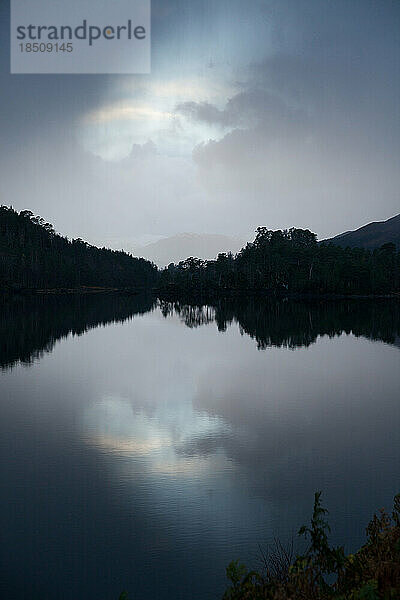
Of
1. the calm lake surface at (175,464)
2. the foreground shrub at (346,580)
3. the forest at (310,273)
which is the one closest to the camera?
the foreground shrub at (346,580)

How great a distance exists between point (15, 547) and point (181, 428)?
10640 millimetres

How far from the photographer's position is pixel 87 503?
14461 millimetres

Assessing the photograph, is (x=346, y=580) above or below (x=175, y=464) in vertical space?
above

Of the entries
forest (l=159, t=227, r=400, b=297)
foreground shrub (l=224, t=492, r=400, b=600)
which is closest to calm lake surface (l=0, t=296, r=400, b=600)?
foreground shrub (l=224, t=492, r=400, b=600)

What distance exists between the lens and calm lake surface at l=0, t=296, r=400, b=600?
11.5 metres

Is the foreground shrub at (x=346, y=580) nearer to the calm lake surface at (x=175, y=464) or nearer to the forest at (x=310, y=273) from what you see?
the calm lake surface at (x=175, y=464)

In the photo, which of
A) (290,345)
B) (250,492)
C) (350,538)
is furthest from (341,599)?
(290,345)

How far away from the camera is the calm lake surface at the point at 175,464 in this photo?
11.5 meters

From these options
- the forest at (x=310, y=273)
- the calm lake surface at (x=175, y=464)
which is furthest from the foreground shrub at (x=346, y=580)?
the forest at (x=310, y=273)

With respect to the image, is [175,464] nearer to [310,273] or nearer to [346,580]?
[346,580]

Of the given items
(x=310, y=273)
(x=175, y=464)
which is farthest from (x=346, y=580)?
(x=310, y=273)

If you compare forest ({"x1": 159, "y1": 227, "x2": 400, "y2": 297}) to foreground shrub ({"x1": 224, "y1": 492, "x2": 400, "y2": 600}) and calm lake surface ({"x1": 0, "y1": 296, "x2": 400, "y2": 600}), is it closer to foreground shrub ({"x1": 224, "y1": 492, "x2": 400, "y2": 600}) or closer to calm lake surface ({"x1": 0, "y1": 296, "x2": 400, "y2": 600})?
calm lake surface ({"x1": 0, "y1": 296, "x2": 400, "y2": 600})

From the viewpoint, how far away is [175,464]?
56.8 feet

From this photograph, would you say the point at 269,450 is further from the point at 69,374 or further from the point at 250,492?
the point at 69,374
